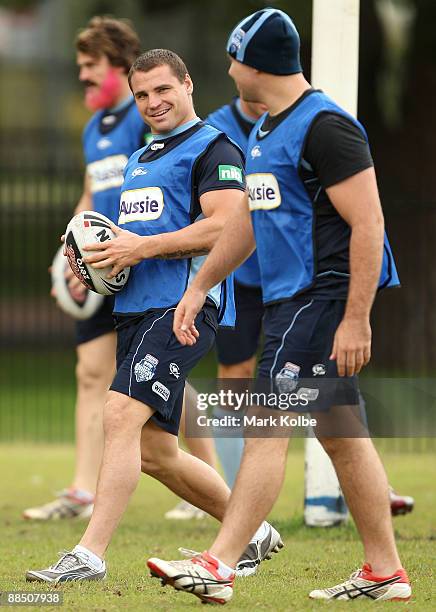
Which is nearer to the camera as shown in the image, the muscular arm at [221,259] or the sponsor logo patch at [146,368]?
the muscular arm at [221,259]

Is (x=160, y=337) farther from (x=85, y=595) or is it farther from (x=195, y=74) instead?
(x=195, y=74)

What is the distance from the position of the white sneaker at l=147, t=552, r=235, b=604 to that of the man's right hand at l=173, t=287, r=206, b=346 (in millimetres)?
892

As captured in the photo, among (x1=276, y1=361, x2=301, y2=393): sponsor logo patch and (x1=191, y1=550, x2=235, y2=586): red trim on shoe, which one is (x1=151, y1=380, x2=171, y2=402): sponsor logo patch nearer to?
(x1=276, y1=361, x2=301, y2=393): sponsor logo patch

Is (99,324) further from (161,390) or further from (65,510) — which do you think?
(161,390)

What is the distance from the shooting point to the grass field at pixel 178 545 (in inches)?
189

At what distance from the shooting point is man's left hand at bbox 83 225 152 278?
519 cm

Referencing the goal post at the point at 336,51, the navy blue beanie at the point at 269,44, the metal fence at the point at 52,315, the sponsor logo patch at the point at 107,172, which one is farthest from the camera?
the metal fence at the point at 52,315

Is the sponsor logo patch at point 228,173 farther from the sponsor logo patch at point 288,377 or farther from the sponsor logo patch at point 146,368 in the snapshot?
the sponsor logo patch at point 288,377

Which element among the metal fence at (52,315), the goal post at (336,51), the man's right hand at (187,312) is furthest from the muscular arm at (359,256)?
the metal fence at (52,315)

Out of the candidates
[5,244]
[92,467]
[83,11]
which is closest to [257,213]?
[92,467]

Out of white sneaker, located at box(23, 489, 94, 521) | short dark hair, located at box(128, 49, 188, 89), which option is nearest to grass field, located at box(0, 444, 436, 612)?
white sneaker, located at box(23, 489, 94, 521)

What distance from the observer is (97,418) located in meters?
7.63

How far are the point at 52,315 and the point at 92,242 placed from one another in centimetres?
1127

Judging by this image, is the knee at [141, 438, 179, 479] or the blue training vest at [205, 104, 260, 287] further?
the blue training vest at [205, 104, 260, 287]
